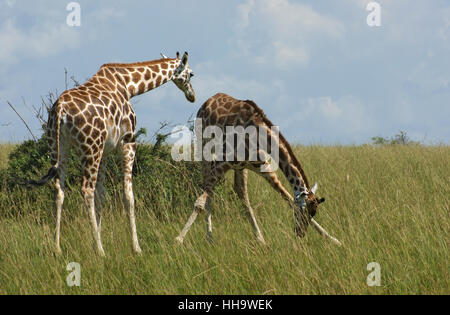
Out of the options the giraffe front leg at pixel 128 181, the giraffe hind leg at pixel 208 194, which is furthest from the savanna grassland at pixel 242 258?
the giraffe front leg at pixel 128 181

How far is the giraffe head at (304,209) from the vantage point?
6.75 m

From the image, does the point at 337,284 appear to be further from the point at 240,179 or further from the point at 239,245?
the point at 240,179

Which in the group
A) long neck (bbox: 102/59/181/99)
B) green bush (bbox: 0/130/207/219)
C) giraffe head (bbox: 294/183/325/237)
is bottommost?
giraffe head (bbox: 294/183/325/237)

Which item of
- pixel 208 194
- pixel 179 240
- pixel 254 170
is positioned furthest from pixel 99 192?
pixel 254 170

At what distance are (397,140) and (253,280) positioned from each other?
20.4 metres

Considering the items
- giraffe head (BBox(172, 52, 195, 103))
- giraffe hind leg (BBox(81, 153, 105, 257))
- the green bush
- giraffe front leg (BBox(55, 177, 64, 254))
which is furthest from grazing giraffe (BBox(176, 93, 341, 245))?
the green bush

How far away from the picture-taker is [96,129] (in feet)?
20.8

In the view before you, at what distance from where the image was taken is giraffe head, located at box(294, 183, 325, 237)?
675cm

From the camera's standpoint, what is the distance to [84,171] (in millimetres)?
6344

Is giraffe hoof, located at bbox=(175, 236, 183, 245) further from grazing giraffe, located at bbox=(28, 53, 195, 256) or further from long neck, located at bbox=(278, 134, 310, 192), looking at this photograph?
long neck, located at bbox=(278, 134, 310, 192)

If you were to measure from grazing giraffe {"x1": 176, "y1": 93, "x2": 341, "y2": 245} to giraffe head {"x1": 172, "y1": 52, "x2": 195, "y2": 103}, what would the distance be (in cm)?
69

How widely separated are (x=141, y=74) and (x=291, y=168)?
2.87 meters

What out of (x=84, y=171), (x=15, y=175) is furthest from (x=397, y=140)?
(x=84, y=171)

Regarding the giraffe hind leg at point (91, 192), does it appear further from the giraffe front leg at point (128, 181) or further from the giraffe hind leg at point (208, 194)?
the giraffe hind leg at point (208, 194)
